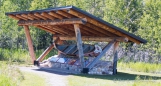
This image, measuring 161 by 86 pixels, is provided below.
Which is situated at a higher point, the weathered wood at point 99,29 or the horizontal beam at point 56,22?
the horizontal beam at point 56,22

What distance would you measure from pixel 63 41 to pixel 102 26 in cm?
578

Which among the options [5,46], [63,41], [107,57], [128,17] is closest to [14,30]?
[5,46]

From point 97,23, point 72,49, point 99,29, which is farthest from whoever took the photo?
point 72,49

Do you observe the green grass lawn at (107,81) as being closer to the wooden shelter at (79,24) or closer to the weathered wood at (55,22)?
the wooden shelter at (79,24)

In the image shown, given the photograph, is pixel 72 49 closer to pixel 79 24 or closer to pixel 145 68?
pixel 79 24

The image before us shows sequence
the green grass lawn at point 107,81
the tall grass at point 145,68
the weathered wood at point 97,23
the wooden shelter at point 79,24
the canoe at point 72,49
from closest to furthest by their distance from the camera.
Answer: the green grass lawn at point 107,81 → the weathered wood at point 97,23 → the wooden shelter at point 79,24 → the canoe at point 72,49 → the tall grass at point 145,68

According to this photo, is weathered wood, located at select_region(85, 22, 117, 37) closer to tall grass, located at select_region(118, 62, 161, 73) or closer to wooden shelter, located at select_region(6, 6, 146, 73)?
wooden shelter, located at select_region(6, 6, 146, 73)

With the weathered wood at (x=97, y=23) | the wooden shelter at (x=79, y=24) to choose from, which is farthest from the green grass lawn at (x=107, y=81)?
the weathered wood at (x=97, y=23)

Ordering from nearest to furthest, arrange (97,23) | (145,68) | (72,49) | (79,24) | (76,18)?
(76,18) → (97,23) → (79,24) → (145,68) → (72,49)

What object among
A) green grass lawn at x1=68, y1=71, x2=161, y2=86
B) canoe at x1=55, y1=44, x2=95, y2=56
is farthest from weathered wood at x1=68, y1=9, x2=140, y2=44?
green grass lawn at x1=68, y1=71, x2=161, y2=86

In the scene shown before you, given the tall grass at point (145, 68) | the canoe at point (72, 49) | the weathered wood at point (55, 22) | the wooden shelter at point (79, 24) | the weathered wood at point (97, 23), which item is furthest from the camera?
the tall grass at point (145, 68)

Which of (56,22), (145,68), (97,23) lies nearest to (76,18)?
(97,23)

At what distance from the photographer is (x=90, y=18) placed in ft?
38.8

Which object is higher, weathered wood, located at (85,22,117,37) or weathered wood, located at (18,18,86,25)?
weathered wood, located at (18,18,86,25)
